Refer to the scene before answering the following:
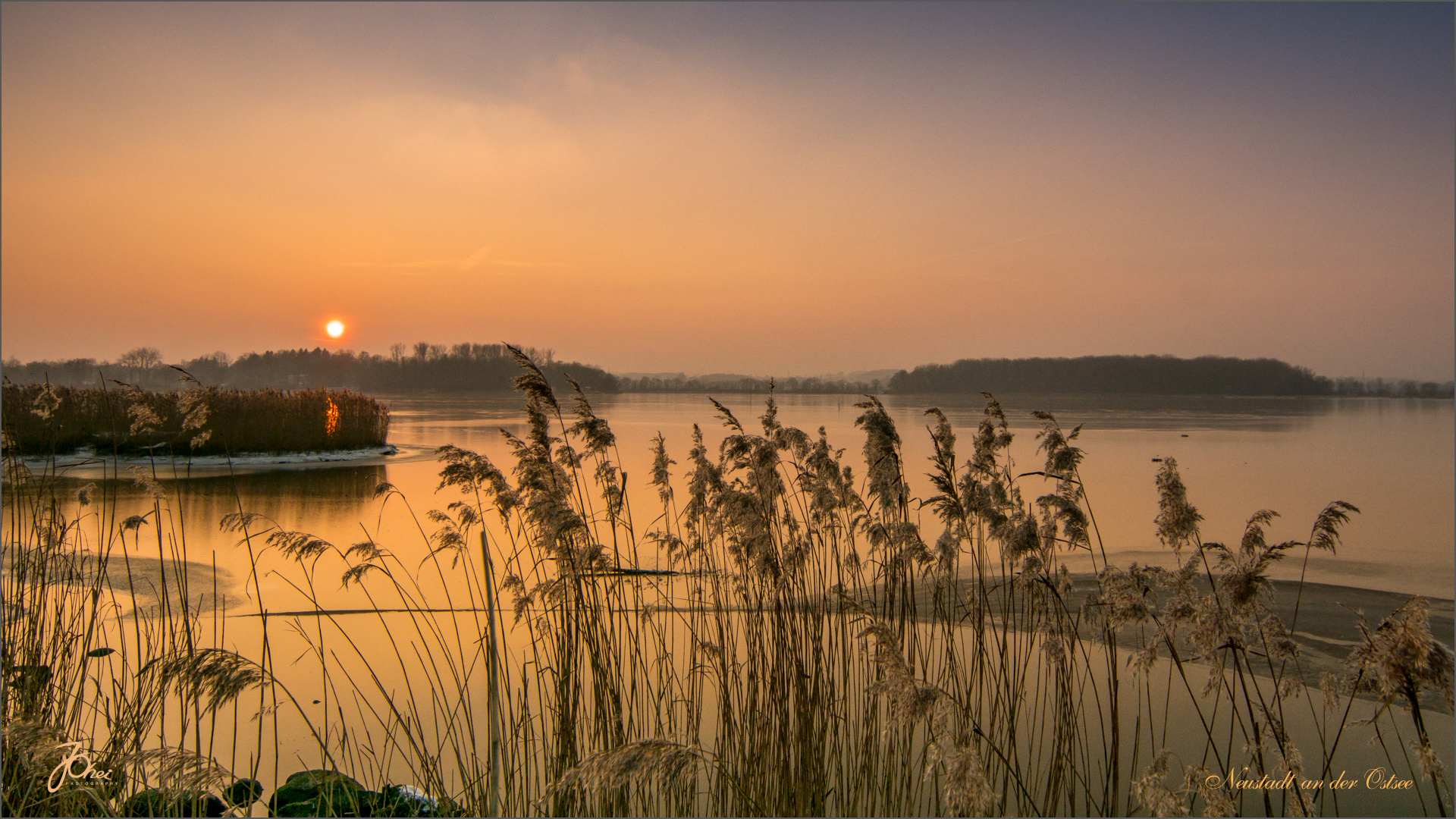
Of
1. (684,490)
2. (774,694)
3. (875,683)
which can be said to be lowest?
(684,490)

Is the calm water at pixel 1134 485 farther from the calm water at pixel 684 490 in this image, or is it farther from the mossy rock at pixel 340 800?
the mossy rock at pixel 340 800

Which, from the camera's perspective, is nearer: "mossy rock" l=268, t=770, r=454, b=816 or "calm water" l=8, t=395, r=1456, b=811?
"mossy rock" l=268, t=770, r=454, b=816

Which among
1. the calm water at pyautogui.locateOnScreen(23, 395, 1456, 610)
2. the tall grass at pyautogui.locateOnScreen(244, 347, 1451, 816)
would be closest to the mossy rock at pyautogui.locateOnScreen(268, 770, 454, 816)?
the tall grass at pyautogui.locateOnScreen(244, 347, 1451, 816)

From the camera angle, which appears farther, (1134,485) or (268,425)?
(268,425)

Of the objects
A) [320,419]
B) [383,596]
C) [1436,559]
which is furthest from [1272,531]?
[320,419]

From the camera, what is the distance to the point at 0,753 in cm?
258

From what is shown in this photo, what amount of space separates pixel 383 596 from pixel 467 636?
1.52 meters

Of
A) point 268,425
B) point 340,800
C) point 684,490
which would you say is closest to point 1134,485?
point 684,490

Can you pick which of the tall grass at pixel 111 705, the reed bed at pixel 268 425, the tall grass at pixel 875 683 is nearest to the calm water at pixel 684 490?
the tall grass at pixel 111 705

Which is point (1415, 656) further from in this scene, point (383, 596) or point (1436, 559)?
point (1436, 559)

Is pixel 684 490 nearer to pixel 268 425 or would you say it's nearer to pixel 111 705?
pixel 111 705

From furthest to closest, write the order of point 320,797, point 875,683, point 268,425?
1. point 268,425
2. point 875,683
3. point 320,797

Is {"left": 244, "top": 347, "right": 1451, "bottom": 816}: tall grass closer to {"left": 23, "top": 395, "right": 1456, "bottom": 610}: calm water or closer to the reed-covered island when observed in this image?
the reed-covered island

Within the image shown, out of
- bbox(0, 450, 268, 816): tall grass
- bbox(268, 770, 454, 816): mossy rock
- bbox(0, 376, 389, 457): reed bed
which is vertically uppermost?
bbox(0, 376, 389, 457): reed bed
